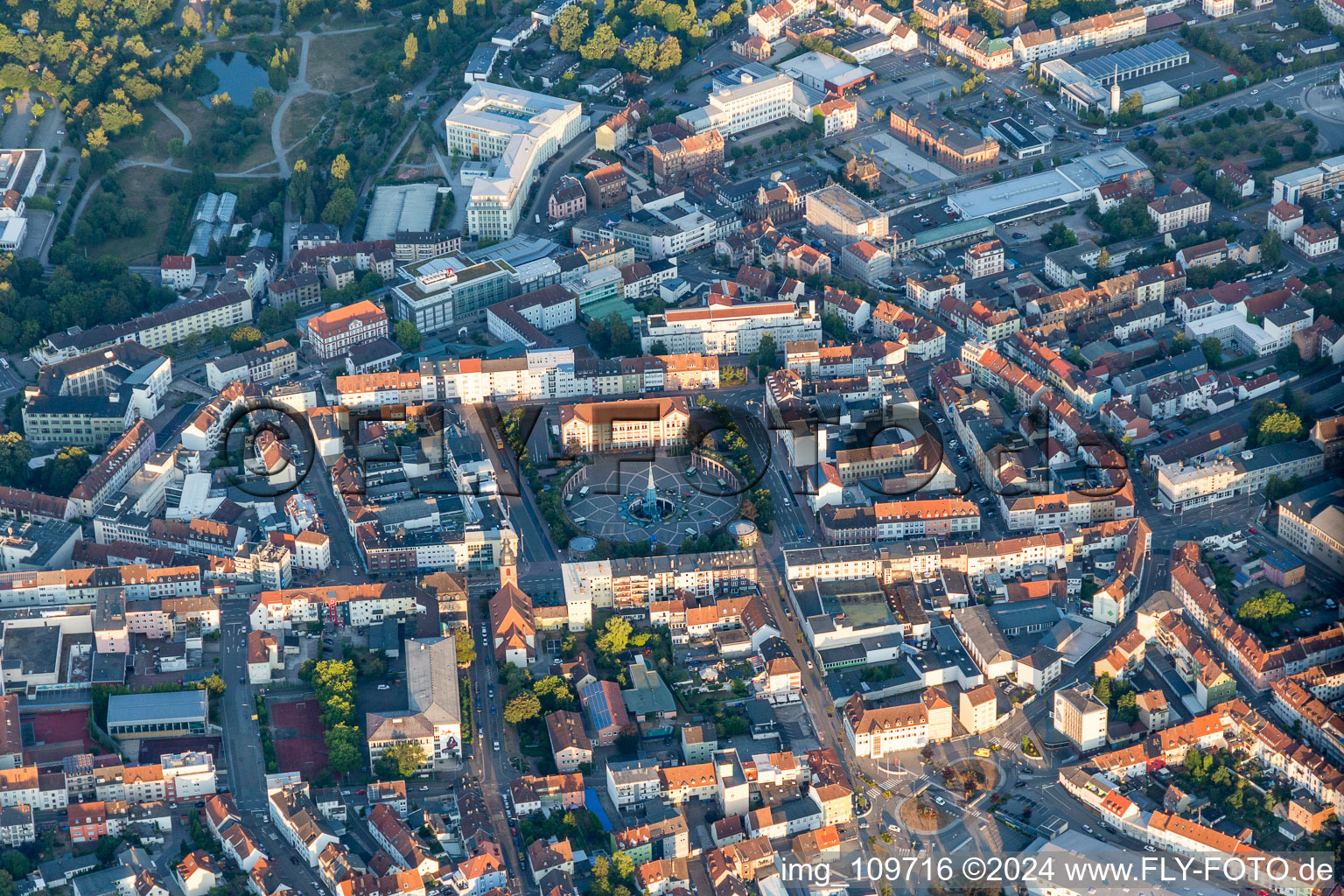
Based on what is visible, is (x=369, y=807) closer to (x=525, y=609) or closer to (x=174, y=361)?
(x=525, y=609)

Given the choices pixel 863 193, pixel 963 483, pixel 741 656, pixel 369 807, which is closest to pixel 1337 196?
pixel 863 193

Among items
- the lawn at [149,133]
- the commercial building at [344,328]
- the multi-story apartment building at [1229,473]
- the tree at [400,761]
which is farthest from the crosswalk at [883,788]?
the lawn at [149,133]

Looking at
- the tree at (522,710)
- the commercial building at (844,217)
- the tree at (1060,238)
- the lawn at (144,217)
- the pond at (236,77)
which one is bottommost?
the tree at (1060,238)

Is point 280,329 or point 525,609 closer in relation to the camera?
point 525,609

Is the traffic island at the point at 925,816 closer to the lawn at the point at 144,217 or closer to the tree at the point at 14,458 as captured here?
the tree at the point at 14,458

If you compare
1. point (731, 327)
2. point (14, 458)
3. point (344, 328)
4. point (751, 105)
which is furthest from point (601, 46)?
point (14, 458)

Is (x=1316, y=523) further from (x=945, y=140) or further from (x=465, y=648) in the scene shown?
(x=945, y=140)

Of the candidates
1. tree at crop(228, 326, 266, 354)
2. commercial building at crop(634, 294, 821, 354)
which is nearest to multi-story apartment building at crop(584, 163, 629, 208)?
commercial building at crop(634, 294, 821, 354)
